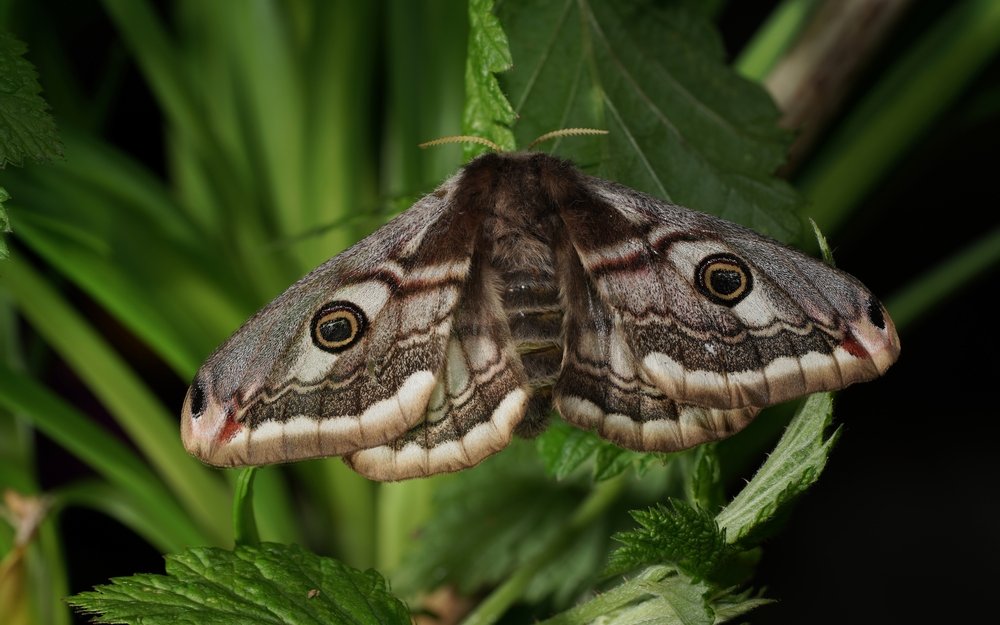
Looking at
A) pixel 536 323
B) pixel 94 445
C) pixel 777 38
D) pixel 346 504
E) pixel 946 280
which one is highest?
pixel 777 38

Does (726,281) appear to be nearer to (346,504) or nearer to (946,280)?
(946,280)

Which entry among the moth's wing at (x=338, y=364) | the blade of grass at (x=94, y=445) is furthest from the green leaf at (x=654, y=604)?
the blade of grass at (x=94, y=445)

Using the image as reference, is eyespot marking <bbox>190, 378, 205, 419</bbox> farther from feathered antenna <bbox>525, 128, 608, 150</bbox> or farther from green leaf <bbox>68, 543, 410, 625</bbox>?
feathered antenna <bbox>525, 128, 608, 150</bbox>

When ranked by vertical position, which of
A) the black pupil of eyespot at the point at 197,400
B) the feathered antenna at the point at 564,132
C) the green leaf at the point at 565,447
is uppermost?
the feathered antenna at the point at 564,132

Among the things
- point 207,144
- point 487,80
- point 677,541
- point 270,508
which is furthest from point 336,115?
point 677,541

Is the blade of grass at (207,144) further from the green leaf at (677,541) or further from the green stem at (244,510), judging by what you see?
the green leaf at (677,541)

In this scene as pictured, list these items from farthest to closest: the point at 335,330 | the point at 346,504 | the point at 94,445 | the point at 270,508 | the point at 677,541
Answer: the point at 346,504
the point at 270,508
the point at 94,445
the point at 335,330
the point at 677,541

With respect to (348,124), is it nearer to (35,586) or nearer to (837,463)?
(35,586)
